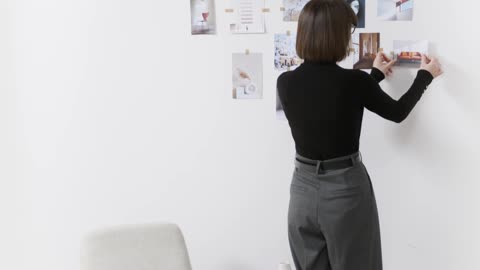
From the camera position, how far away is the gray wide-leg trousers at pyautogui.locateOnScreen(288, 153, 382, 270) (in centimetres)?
175

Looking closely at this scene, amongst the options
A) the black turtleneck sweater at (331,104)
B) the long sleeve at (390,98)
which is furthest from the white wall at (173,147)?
the black turtleneck sweater at (331,104)

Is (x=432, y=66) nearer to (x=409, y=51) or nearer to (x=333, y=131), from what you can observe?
(x=409, y=51)

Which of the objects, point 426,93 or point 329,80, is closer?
point 329,80

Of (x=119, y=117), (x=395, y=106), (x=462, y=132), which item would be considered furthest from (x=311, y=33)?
(x=119, y=117)

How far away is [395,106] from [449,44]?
36cm

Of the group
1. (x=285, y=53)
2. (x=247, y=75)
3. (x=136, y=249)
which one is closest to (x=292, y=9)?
(x=285, y=53)

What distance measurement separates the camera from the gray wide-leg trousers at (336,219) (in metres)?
1.75

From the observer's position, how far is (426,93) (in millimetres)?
1991

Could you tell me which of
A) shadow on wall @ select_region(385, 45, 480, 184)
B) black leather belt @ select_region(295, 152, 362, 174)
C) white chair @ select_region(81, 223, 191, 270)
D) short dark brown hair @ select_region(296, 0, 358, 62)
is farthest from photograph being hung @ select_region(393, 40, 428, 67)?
white chair @ select_region(81, 223, 191, 270)

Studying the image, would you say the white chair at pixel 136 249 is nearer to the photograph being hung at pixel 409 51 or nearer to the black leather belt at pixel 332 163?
the black leather belt at pixel 332 163

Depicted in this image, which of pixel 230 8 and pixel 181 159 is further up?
pixel 230 8

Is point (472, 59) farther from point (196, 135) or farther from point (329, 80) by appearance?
point (196, 135)

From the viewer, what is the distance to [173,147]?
2.24 meters

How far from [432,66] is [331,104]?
1.47 ft
